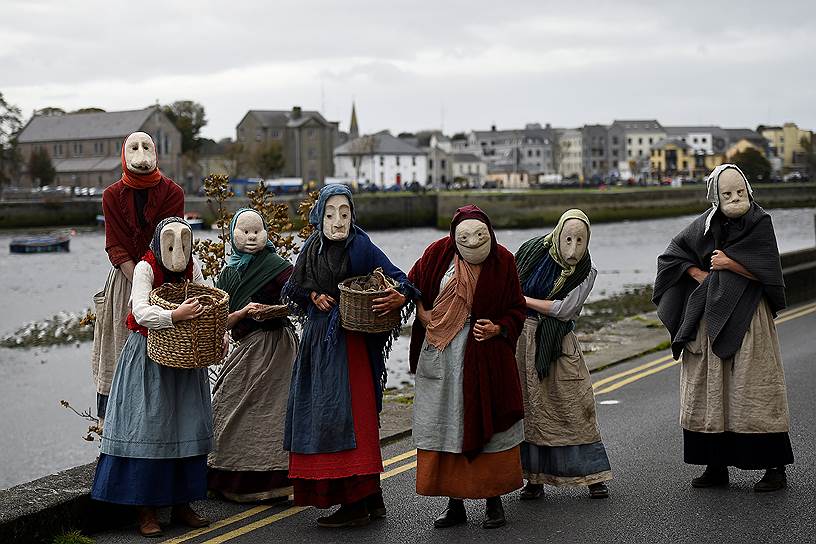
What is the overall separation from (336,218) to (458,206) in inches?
2737

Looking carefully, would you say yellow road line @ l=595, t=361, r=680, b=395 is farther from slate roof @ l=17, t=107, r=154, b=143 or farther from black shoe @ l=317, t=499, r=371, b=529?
slate roof @ l=17, t=107, r=154, b=143

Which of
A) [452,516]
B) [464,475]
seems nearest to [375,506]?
[452,516]

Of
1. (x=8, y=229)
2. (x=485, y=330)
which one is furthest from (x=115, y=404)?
(x=8, y=229)

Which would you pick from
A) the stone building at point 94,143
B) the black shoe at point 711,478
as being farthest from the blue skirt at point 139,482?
the stone building at point 94,143

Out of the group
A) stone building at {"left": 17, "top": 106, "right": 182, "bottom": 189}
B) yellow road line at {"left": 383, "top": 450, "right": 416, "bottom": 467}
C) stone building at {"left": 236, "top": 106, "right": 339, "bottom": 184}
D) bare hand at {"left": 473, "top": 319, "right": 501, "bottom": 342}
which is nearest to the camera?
bare hand at {"left": 473, "top": 319, "right": 501, "bottom": 342}

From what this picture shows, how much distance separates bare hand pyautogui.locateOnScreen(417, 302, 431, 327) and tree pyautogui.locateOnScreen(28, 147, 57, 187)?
10669 centimetres

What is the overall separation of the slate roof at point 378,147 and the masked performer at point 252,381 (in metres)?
117

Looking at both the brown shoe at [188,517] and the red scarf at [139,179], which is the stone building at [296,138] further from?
the brown shoe at [188,517]

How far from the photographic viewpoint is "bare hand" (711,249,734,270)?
7645mm

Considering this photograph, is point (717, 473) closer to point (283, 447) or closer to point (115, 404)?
point (283, 447)

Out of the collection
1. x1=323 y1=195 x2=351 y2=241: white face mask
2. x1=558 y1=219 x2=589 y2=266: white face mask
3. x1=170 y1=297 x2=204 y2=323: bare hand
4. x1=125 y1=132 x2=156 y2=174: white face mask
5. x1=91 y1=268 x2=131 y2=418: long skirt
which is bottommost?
x1=91 y1=268 x2=131 y2=418: long skirt

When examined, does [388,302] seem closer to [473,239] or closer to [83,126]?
[473,239]

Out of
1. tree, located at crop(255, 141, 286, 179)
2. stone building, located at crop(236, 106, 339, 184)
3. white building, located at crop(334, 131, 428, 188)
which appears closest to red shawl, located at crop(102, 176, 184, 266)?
tree, located at crop(255, 141, 286, 179)

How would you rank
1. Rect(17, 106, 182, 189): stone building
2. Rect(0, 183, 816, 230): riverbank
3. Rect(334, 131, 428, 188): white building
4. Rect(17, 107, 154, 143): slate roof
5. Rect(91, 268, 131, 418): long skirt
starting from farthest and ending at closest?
Rect(334, 131, 428, 188): white building < Rect(17, 107, 154, 143): slate roof < Rect(17, 106, 182, 189): stone building < Rect(0, 183, 816, 230): riverbank < Rect(91, 268, 131, 418): long skirt
